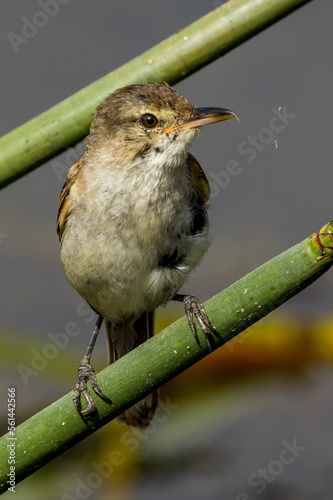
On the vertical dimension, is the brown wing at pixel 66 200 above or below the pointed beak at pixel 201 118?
above

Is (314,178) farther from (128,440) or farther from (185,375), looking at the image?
(128,440)

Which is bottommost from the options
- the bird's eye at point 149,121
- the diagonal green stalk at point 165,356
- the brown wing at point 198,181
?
the diagonal green stalk at point 165,356

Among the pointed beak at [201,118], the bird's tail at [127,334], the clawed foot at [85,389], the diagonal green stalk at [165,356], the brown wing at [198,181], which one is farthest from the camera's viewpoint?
the bird's tail at [127,334]

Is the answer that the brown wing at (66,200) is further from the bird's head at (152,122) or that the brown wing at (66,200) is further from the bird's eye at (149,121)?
the bird's eye at (149,121)

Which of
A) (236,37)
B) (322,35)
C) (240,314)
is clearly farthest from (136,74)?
(322,35)

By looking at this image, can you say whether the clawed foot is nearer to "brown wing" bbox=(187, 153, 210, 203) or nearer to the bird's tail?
the bird's tail

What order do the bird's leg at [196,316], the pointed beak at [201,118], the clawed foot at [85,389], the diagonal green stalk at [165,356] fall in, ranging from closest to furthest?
the diagonal green stalk at [165,356] → the bird's leg at [196,316] → the clawed foot at [85,389] → the pointed beak at [201,118]

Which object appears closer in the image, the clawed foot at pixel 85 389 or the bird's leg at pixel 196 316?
the bird's leg at pixel 196 316

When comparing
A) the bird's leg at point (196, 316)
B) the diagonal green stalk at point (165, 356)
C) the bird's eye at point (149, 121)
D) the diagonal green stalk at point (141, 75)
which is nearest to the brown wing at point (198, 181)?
the bird's eye at point (149, 121)
